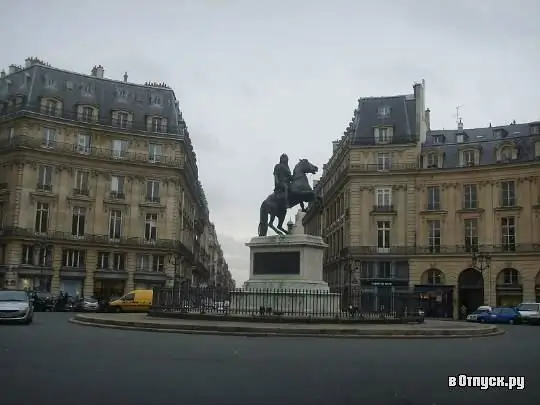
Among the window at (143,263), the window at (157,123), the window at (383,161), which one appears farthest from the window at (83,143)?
the window at (383,161)

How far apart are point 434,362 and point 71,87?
6496cm

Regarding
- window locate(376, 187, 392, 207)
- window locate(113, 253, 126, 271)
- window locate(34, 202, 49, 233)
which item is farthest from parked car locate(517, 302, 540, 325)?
window locate(34, 202, 49, 233)

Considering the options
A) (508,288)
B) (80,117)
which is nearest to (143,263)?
(80,117)

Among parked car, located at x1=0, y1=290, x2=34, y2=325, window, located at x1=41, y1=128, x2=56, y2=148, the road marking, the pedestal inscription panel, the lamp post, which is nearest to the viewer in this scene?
the road marking

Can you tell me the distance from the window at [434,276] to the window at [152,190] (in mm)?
30490

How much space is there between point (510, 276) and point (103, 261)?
41695 millimetres

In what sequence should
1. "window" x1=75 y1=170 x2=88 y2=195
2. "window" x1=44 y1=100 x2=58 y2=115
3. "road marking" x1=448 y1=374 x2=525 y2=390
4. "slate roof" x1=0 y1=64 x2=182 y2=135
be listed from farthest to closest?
"slate roof" x1=0 y1=64 x2=182 y2=135 → "window" x1=75 y1=170 x2=88 y2=195 → "window" x1=44 y1=100 x2=58 y2=115 → "road marking" x1=448 y1=374 x2=525 y2=390

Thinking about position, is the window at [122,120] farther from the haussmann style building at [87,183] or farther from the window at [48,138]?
the window at [48,138]

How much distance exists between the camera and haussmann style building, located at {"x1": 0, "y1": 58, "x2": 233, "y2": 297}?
64125mm

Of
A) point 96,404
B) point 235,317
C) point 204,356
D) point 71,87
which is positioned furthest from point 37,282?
point 96,404

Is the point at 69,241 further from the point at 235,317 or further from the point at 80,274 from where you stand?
the point at 235,317

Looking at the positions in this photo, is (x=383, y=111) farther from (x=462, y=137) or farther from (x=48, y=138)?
(x=48, y=138)

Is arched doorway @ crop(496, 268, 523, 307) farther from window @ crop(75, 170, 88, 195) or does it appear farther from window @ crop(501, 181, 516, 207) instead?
window @ crop(75, 170, 88, 195)

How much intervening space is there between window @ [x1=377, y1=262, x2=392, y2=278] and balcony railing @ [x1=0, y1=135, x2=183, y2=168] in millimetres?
24594
